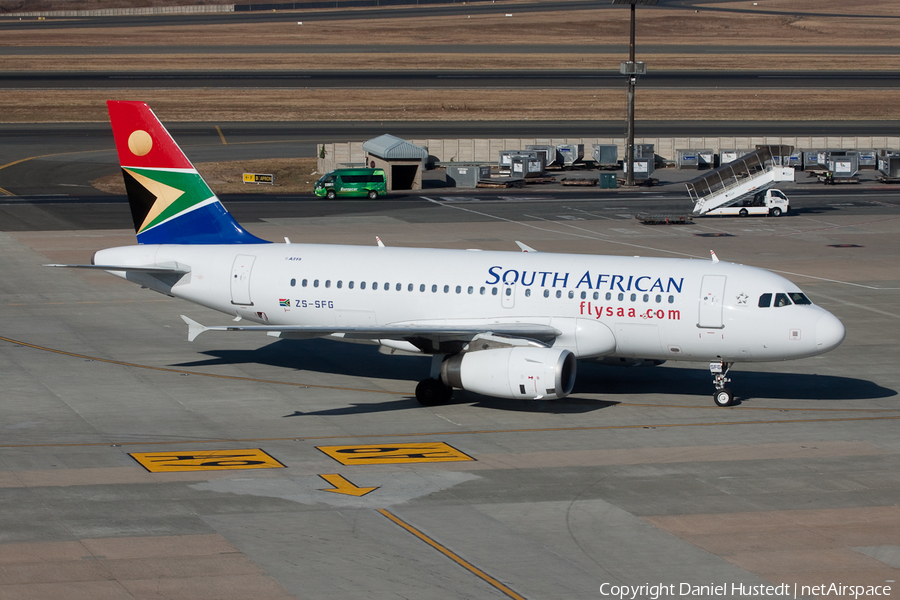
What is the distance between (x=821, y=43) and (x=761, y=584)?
19321 centimetres

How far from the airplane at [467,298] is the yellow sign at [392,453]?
3.57 metres

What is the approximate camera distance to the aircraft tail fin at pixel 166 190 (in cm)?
4241

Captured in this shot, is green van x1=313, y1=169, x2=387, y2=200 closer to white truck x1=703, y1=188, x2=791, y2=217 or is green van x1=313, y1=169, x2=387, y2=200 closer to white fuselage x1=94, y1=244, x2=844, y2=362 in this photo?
white truck x1=703, y1=188, x2=791, y2=217

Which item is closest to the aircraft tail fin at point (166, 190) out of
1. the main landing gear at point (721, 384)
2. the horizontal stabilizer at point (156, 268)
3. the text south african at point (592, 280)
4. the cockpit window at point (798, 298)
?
the horizontal stabilizer at point (156, 268)

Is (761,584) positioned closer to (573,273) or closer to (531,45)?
(573,273)

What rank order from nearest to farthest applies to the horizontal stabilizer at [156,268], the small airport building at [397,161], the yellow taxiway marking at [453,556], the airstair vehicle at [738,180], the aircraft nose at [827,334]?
the yellow taxiway marking at [453,556], the aircraft nose at [827,334], the horizontal stabilizer at [156,268], the airstair vehicle at [738,180], the small airport building at [397,161]

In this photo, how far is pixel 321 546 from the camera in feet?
80.5

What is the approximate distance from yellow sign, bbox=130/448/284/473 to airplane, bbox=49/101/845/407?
4.21 meters

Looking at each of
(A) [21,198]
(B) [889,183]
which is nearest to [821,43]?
(B) [889,183]

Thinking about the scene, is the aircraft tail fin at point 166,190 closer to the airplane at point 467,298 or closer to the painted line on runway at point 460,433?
the airplane at point 467,298

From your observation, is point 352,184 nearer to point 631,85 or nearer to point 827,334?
point 631,85

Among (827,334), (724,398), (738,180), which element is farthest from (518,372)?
(738,180)

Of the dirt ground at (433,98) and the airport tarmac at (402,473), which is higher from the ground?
the dirt ground at (433,98)

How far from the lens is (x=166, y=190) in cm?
4262
